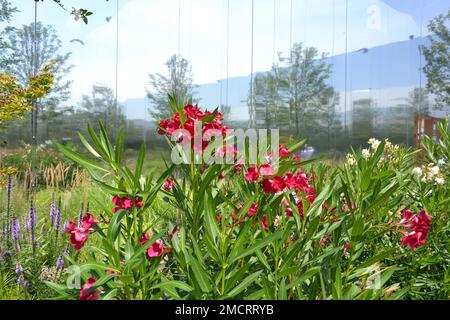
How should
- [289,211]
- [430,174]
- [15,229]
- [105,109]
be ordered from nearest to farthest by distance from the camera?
1. [289,211]
2. [430,174]
3. [15,229]
4. [105,109]

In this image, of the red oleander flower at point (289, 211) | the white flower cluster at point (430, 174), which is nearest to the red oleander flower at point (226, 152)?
the red oleander flower at point (289, 211)

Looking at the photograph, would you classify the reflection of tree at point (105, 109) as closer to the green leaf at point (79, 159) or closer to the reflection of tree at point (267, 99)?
the reflection of tree at point (267, 99)

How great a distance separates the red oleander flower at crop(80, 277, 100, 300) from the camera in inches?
47.8

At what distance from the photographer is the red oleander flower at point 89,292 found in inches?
47.8

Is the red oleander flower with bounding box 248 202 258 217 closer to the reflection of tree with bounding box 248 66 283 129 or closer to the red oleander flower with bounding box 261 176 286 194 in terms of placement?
the red oleander flower with bounding box 261 176 286 194

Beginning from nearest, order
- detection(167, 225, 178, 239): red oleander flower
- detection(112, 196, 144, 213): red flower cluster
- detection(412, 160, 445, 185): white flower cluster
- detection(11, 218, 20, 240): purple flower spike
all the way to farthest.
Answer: detection(112, 196, 144, 213): red flower cluster → detection(167, 225, 178, 239): red oleander flower → detection(412, 160, 445, 185): white flower cluster → detection(11, 218, 20, 240): purple flower spike

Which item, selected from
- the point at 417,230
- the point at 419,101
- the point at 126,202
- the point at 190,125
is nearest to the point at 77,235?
the point at 126,202

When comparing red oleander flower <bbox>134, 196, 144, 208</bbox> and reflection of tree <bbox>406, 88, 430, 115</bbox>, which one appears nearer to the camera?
red oleander flower <bbox>134, 196, 144, 208</bbox>

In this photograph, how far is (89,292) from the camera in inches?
47.5

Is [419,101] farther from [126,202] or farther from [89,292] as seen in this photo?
[89,292]

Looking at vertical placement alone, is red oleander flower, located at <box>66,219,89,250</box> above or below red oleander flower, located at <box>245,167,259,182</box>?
below

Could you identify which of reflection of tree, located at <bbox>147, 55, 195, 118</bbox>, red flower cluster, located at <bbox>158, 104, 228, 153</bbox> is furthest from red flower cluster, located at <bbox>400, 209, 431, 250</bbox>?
reflection of tree, located at <bbox>147, 55, 195, 118</bbox>
